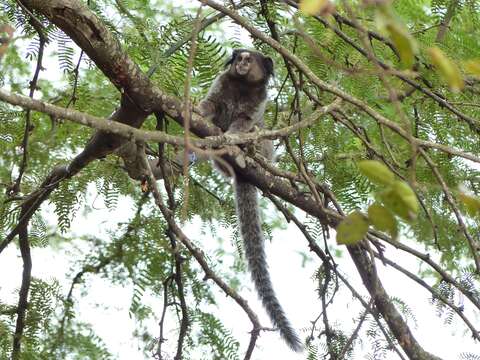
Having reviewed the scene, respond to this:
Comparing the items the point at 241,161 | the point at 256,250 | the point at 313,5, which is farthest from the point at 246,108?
the point at 313,5

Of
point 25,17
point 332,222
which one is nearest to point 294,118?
point 332,222

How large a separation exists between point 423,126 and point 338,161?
482mm

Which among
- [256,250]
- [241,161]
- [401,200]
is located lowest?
[401,200]

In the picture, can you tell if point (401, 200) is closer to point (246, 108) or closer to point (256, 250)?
point (256, 250)

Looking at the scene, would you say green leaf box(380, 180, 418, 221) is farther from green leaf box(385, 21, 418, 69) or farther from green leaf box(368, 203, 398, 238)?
green leaf box(385, 21, 418, 69)

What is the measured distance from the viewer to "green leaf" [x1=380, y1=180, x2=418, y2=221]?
46.9 inches

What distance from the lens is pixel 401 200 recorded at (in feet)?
3.93

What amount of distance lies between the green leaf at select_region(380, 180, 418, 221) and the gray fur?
11.3 feet

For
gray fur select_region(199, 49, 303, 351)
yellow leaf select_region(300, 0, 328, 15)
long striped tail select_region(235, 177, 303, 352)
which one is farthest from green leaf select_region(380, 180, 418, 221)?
gray fur select_region(199, 49, 303, 351)

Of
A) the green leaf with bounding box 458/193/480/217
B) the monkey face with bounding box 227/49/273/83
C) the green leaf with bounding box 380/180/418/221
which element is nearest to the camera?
the green leaf with bounding box 380/180/418/221

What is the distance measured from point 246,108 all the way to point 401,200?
4.78 m

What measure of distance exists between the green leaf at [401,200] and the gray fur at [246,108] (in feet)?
11.3

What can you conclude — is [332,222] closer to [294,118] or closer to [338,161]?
[338,161]

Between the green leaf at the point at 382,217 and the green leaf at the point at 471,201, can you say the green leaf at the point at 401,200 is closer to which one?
the green leaf at the point at 382,217
